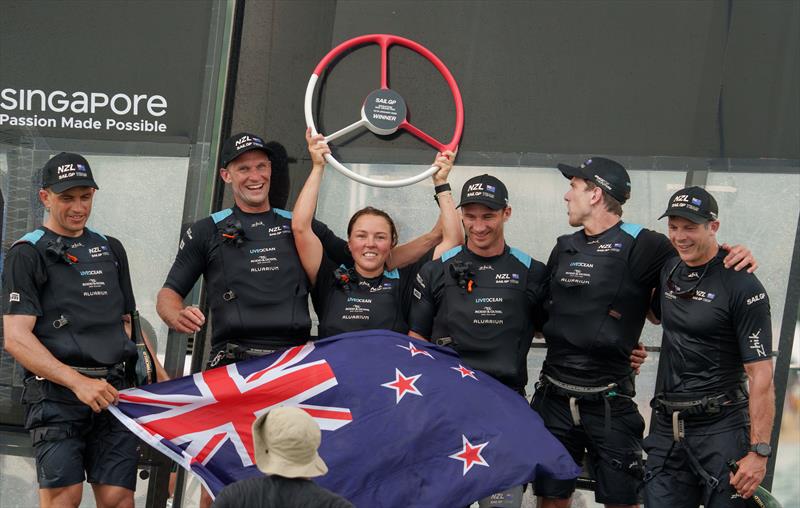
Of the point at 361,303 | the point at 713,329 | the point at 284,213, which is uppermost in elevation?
the point at 284,213

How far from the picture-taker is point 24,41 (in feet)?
22.6

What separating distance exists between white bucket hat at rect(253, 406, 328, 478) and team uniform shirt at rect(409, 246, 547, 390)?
195 centimetres

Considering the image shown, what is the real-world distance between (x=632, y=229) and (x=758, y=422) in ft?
4.07

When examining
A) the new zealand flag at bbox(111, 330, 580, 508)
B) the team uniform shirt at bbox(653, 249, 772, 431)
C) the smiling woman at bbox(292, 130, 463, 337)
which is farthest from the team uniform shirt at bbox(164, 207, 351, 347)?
the team uniform shirt at bbox(653, 249, 772, 431)

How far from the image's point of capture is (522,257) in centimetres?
599

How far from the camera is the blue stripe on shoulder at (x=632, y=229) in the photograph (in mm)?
5773

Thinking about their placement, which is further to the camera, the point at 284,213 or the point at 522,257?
the point at 284,213

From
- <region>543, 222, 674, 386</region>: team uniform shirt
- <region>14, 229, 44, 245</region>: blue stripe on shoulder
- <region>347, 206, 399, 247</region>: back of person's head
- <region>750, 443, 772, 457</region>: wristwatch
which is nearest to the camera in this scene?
<region>750, 443, 772, 457</region>: wristwatch

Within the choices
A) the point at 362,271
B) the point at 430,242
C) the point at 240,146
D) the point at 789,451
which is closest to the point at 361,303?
the point at 362,271

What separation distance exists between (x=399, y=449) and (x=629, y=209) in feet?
6.63

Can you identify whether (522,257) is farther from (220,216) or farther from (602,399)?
(220,216)

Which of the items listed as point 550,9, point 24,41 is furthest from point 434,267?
point 24,41

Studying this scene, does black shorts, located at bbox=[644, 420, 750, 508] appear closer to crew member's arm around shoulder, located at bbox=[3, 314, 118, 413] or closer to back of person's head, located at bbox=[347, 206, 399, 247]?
back of person's head, located at bbox=[347, 206, 399, 247]

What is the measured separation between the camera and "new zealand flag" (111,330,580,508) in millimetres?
5379
